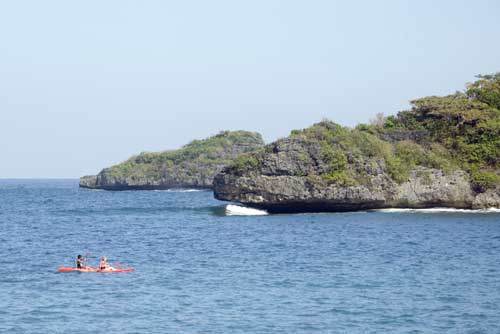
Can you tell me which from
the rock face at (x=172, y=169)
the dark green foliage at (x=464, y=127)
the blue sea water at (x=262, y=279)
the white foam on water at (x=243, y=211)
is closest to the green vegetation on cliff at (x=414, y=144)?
the dark green foliage at (x=464, y=127)

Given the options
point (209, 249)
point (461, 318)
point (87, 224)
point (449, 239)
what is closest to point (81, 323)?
point (461, 318)

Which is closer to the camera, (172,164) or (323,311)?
(323,311)

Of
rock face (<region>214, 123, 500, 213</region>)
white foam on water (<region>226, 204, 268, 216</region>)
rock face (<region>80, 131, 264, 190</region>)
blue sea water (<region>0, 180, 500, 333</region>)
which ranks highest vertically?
rock face (<region>80, 131, 264, 190</region>)

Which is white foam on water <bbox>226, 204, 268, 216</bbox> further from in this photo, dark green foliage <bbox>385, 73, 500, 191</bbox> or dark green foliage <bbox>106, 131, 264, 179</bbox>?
dark green foliage <bbox>106, 131, 264, 179</bbox>

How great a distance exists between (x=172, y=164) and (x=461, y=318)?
16115cm

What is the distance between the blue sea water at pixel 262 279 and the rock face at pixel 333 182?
580 cm

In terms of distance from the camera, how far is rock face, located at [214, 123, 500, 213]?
245 feet

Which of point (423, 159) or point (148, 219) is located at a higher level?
point (423, 159)

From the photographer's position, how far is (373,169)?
7700 cm

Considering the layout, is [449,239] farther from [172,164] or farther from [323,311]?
[172,164]

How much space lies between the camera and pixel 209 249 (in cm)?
5200

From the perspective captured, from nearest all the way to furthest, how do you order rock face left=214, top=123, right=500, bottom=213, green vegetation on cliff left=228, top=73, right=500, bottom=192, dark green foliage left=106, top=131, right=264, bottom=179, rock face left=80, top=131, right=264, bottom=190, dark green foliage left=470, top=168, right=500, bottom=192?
rock face left=214, top=123, right=500, bottom=213 < green vegetation on cliff left=228, top=73, right=500, bottom=192 < dark green foliage left=470, top=168, right=500, bottom=192 < rock face left=80, top=131, right=264, bottom=190 < dark green foliage left=106, top=131, right=264, bottom=179

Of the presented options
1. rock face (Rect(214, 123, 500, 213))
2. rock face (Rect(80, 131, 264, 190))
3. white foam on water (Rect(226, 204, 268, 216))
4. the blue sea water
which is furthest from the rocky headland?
rock face (Rect(80, 131, 264, 190))

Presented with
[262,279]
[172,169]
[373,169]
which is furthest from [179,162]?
[262,279]
